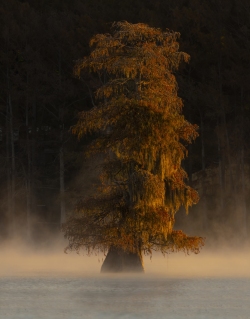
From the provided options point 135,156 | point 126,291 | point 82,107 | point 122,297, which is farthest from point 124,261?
point 82,107

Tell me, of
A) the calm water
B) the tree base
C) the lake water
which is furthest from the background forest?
the calm water

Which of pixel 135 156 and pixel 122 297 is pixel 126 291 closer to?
pixel 122 297

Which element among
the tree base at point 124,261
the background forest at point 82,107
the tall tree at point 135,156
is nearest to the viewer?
the tall tree at point 135,156

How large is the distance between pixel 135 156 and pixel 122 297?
7.25 metres

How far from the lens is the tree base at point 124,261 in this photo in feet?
99.2

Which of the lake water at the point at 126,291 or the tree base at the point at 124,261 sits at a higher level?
the tree base at the point at 124,261

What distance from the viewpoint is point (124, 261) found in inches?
1196

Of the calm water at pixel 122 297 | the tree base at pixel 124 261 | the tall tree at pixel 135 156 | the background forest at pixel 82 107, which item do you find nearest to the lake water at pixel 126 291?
the calm water at pixel 122 297

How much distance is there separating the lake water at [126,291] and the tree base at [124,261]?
475 mm

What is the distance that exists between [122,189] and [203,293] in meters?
6.81

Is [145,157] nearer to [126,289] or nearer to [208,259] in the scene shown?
[126,289]

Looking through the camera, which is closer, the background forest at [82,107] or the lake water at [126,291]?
the lake water at [126,291]

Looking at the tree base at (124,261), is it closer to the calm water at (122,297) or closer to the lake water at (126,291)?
the lake water at (126,291)

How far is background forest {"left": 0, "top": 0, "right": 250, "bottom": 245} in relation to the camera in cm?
5025
